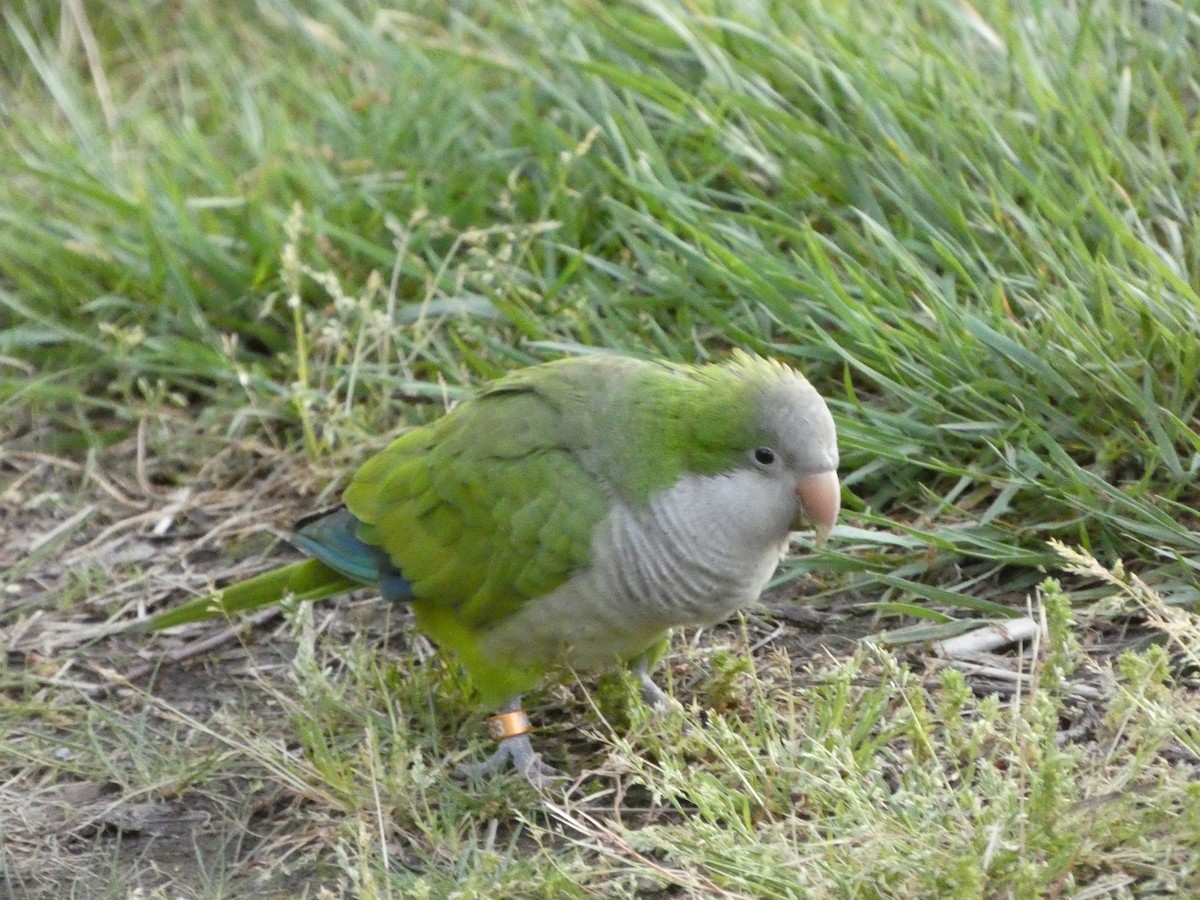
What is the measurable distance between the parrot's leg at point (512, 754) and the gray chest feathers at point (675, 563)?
0.69 ft

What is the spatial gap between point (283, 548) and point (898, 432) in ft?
5.08

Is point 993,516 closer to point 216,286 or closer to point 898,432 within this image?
point 898,432

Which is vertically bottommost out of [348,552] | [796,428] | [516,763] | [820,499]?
[516,763]

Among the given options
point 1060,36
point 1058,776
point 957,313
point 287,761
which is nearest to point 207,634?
point 287,761

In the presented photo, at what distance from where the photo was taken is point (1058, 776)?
2174 mm

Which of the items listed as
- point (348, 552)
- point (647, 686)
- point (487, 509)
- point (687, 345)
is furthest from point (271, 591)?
point (687, 345)

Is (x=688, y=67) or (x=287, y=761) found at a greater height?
(x=688, y=67)

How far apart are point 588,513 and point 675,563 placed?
0.65ft

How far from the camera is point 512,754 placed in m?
2.89

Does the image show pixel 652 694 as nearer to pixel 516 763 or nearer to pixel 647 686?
pixel 647 686

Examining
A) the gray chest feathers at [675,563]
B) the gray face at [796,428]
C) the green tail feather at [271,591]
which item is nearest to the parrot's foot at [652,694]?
the gray chest feathers at [675,563]

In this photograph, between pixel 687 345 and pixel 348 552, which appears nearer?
pixel 348 552

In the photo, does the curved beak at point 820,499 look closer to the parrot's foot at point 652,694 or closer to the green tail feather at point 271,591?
the parrot's foot at point 652,694

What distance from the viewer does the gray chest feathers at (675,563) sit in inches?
107
